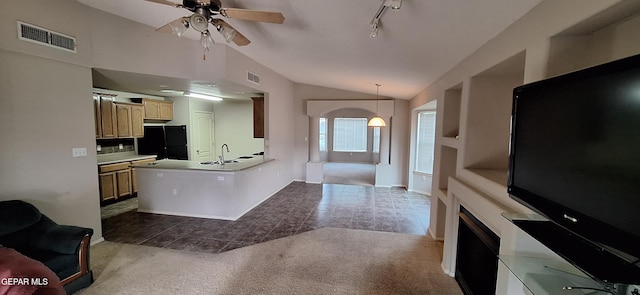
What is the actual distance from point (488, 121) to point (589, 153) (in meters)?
1.75

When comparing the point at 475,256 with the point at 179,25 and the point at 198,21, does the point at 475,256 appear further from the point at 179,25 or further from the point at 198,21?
the point at 179,25

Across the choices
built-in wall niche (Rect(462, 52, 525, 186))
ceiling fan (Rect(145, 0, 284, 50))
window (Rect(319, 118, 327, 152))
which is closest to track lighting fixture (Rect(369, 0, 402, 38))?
ceiling fan (Rect(145, 0, 284, 50))

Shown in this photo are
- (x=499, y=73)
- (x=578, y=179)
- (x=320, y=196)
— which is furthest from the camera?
(x=320, y=196)

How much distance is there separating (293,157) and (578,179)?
6.80 m

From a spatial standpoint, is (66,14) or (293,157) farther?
(293,157)

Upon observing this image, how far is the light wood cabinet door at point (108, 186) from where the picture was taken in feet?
16.2

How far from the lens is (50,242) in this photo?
2.37 m

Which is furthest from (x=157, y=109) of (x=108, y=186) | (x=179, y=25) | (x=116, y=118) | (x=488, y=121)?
(x=488, y=121)

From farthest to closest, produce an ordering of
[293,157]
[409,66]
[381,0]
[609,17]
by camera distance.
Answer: [293,157], [409,66], [381,0], [609,17]

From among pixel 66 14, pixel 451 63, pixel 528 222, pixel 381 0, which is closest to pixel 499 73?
pixel 451 63

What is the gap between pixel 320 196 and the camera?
5.98 metres

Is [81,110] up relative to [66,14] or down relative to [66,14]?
down

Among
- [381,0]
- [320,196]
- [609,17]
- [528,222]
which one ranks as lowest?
[320,196]

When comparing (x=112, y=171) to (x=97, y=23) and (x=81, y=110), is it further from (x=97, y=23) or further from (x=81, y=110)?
(x=97, y=23)
